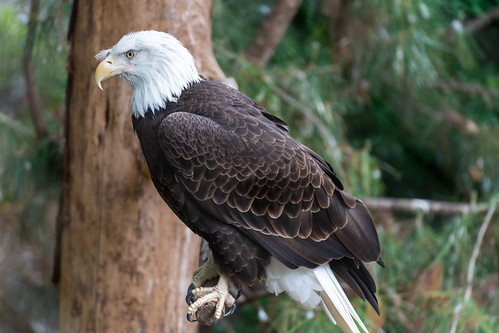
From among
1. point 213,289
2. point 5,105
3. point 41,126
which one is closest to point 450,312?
point 213,289

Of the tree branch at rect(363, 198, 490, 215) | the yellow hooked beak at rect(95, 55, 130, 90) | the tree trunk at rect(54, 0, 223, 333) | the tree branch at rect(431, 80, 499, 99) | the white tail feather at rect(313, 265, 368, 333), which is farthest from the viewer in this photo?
the tree branch at rect(431, 80, 499, 99)

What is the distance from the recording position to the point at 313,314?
3.02 meters

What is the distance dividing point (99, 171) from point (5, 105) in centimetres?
243

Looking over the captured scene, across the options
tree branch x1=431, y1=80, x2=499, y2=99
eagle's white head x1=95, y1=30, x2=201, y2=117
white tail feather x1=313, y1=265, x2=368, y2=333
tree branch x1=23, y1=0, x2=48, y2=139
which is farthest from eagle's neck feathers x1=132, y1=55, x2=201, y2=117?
tree branch x1=431, y1=80, x2=499, y2=99

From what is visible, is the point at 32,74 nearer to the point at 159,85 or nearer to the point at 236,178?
the point at 159,85

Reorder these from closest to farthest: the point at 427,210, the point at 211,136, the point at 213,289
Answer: the point at 211,136 → the point at 213,289 → the point at 427,210

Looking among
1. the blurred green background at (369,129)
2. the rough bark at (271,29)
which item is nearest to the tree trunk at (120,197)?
the blurred green background at (369,129)

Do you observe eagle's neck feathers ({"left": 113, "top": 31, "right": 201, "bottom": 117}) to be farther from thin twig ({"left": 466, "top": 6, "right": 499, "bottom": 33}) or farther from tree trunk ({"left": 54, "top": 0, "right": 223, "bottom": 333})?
thin twig ({"left": 466, "top": 6, "right": 499, "bottom": 33})

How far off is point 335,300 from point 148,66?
95cm

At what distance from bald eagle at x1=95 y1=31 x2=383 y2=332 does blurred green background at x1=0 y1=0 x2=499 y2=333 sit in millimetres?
887

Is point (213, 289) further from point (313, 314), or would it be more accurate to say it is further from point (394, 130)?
point (394, 130)

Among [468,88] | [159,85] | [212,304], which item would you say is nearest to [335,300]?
[212,304]

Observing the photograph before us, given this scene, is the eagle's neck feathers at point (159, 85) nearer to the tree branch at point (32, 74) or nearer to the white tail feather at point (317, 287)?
the white tail feather at point (317, 287)

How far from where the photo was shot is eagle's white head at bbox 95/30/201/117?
6.54 ft
